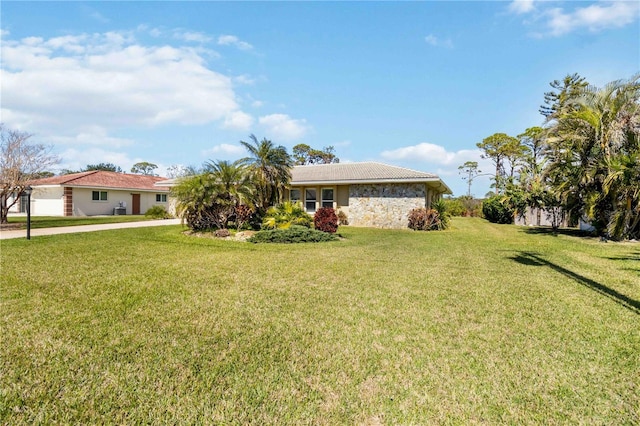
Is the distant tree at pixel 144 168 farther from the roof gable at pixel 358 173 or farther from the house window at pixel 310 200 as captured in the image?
the house window at pixel 310 200

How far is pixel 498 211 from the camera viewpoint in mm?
25766

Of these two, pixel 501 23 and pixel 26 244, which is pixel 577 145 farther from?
pixel 26 244

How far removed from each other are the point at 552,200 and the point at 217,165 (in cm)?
1745

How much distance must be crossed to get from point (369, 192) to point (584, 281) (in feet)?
43.8

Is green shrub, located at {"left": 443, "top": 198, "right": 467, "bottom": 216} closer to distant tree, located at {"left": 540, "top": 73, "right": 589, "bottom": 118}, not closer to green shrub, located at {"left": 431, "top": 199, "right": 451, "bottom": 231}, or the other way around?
distant tree, located at {"left": 540, "top": 73, "right": 589, "bottom": 118}

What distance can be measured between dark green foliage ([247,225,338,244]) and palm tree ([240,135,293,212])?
127 inches

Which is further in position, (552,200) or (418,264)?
(552,200)

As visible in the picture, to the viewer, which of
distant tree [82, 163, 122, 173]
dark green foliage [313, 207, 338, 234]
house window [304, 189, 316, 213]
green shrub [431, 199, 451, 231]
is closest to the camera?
dark green foliage [313, 207, 338, 234]

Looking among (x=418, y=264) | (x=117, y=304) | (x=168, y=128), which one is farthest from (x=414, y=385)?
(x=168, y=128)

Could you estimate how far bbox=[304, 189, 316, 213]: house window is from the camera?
2094cm

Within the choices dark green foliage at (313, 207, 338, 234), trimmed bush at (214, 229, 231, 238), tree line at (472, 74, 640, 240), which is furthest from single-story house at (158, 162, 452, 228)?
trimmed bush at (214, 229, 231, 238)

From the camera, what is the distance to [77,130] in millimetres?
24703

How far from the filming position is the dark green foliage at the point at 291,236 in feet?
39.7

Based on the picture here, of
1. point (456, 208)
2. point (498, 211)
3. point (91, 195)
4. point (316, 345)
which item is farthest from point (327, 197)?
point (91, 195)
